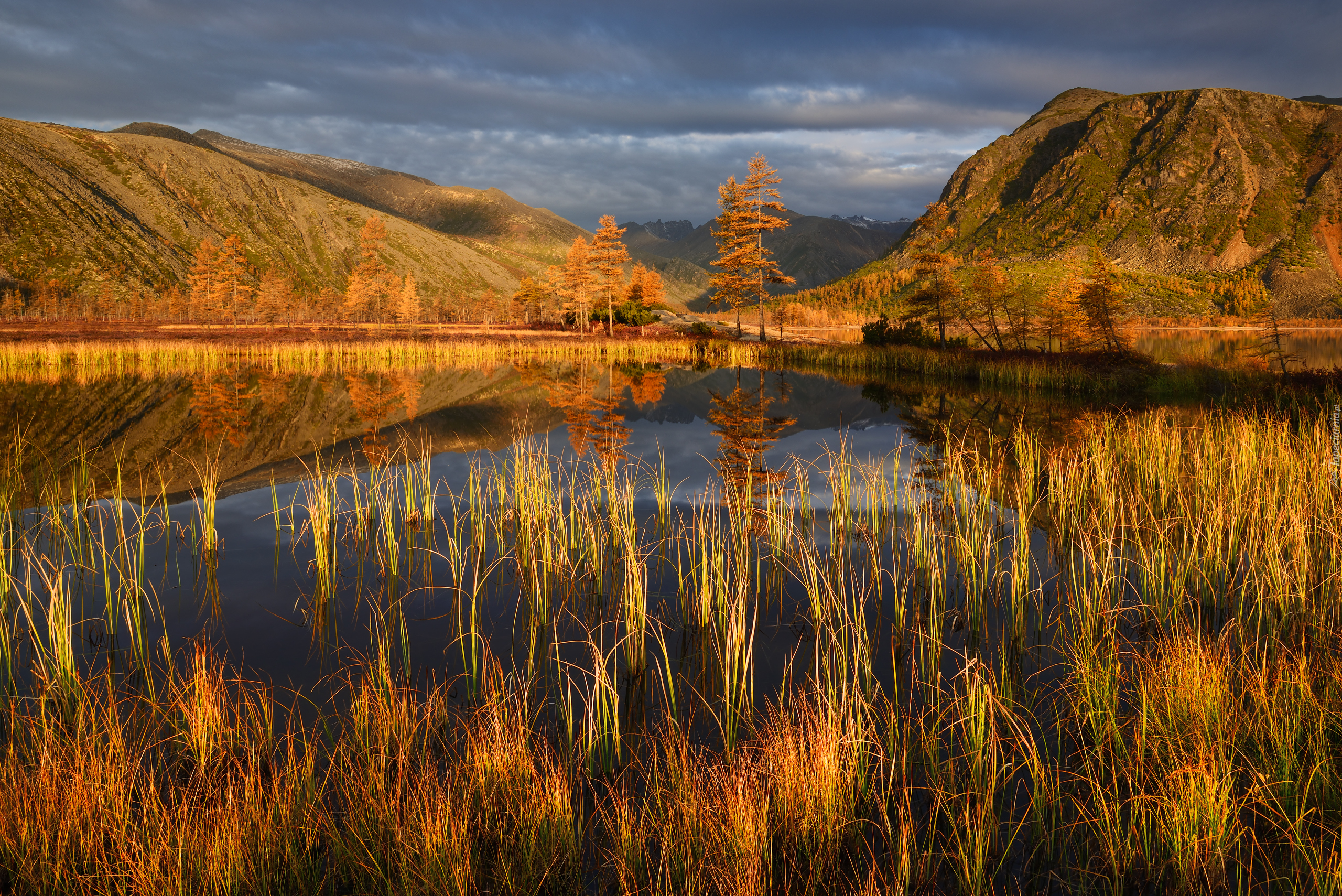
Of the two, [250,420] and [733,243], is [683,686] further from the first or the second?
[733,243]

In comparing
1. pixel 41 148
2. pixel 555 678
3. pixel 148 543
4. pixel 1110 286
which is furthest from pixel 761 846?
pixel 41 148

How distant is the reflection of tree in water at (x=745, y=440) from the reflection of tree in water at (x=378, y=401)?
5.24 meters

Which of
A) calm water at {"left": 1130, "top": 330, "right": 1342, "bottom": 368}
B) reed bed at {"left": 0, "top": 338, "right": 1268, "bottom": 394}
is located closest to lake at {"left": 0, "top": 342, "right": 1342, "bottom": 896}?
reed bed at {"left": 0, "top": 338, "right": 1268, "bottom": 394}

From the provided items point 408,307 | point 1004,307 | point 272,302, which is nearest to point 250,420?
point 1004,307

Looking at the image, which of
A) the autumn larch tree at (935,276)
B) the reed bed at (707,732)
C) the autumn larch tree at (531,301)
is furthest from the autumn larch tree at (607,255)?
the reed bed at (707,732)

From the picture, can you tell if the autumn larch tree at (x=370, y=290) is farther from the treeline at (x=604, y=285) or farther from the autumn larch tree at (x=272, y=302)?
the treeline at (x=604, y=285)

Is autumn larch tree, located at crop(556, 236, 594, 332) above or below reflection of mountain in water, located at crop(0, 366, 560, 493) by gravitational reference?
above

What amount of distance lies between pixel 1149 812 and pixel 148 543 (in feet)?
25.9

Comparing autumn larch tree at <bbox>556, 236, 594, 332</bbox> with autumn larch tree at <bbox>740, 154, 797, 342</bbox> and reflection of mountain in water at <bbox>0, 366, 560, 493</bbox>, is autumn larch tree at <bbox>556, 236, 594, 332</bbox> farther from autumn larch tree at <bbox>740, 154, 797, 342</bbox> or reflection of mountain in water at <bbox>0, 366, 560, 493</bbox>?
reflection of mountain in water at <bbox>0, 366, 560, 493</bbox>

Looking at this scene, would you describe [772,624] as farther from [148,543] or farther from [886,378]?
[886,378]

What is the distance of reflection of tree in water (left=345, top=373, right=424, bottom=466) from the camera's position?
39.1 ft

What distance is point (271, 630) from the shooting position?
15.4 ft

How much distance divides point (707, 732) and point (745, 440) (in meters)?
9.98

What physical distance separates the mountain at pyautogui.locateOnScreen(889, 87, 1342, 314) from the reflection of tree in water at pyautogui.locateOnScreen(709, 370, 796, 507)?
97766 millimetres
